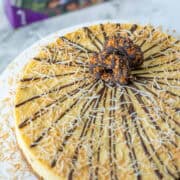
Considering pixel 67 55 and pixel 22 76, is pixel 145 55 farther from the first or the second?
pixel 22 76

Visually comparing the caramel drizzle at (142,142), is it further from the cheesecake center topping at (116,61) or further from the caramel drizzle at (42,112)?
the caramel drizzle at (42,112)

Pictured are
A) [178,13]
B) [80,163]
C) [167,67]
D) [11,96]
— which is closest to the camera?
[80,163]

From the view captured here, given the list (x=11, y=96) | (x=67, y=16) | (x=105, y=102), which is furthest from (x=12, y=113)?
(x=67, y=16)

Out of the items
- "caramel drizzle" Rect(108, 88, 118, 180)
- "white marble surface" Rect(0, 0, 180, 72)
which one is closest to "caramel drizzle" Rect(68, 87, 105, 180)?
"caramel drizzle" Rect(108, 88, 118, 180)

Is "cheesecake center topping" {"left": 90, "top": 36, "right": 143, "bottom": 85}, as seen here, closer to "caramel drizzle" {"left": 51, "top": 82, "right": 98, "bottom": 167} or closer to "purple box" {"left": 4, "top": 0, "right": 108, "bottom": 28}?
"caramel drizzle" {"left": 51, "top": 82, "right": 98, "bottom": 167}

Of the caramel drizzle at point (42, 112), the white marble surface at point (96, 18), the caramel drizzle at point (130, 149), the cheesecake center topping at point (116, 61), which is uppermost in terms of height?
the white marble surface at point (96, 18)

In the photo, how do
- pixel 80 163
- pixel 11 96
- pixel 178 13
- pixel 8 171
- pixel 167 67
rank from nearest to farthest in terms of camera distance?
1. pixel 80 163
2. pixel 8 171
3. pixel 167 67
4. pixel 11 96
5. pixel 178 13

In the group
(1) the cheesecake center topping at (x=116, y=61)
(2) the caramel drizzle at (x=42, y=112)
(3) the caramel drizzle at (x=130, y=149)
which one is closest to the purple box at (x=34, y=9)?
(1) the cheesecake center topping at (x=116, y=61)
